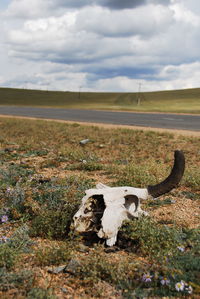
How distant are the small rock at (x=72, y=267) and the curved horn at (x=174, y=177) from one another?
1523mm

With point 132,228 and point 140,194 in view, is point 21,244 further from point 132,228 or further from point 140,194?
point 140,194

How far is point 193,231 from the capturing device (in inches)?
165

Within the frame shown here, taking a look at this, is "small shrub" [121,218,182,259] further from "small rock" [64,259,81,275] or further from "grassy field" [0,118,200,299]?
"small rock" [64,259,81,275]

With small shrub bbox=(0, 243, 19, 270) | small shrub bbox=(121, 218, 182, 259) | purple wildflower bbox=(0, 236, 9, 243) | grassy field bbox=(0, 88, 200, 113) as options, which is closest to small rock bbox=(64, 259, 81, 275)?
small shrub bbox=(0, 243, 19, 270)

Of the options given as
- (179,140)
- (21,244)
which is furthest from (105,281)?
(179,140)

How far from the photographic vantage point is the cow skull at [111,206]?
400 cm

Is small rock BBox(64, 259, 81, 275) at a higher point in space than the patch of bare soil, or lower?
lower

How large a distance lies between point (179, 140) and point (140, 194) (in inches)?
353

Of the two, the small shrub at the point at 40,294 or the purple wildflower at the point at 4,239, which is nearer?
the small shrub at the point at 40,294

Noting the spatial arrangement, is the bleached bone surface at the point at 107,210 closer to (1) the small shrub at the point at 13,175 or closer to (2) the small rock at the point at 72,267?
(2) the small rock at the point at 72,267

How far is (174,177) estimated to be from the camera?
4.47 metres

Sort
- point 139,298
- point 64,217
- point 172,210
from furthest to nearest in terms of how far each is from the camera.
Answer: point 172,210, point 64,217, point 139,298

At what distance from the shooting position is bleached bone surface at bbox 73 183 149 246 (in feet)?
13.1

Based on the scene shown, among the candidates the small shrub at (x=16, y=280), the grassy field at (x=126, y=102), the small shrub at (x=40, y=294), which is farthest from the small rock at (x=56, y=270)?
the grassy field at (x=126, y=102)
